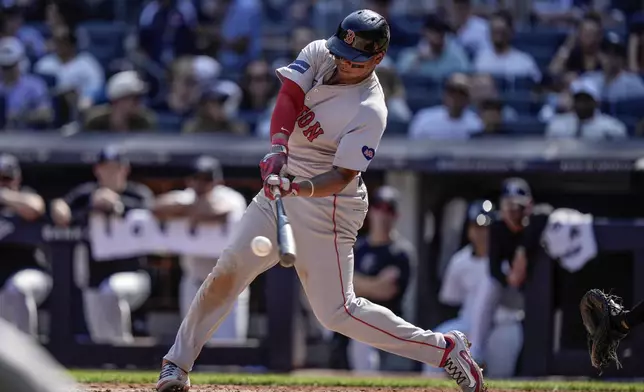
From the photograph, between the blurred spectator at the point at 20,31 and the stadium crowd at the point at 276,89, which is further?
the blurred spectator at the point at 20,31

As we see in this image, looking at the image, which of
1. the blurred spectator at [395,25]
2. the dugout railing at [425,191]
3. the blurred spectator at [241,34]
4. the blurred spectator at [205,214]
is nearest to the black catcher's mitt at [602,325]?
the dugout railing at [425,191]

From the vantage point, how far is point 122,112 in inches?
393

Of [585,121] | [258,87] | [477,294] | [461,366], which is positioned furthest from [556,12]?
[461,366]

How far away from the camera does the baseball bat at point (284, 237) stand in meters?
4.09

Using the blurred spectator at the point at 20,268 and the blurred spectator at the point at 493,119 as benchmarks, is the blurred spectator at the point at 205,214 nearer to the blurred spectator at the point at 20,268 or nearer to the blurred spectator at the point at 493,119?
the blurred spectator at the point at 20,268

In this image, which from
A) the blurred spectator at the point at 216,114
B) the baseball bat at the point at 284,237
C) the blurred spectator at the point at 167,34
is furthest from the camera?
the blurred spectator at the point at 167,34

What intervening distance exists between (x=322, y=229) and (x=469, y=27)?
599 centimetres

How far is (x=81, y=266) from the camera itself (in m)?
8.58

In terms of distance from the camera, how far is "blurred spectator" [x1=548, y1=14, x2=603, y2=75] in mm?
9812

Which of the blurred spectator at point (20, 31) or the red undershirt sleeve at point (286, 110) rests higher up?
the blurred spectator at point (20, 31)

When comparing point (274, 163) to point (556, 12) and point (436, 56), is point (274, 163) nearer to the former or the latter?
point (436, 56)

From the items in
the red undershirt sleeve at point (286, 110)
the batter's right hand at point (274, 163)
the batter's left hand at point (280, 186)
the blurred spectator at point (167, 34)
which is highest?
the blurred spectator at point (167, 34)

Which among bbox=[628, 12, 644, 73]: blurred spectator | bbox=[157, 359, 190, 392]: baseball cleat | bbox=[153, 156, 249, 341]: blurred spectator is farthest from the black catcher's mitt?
bbox=[628, 12, 644, 73]: blurred spectator

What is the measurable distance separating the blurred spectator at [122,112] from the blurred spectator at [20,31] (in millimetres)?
1690
